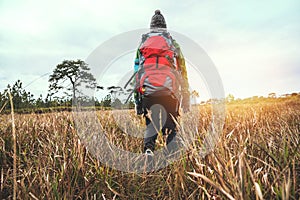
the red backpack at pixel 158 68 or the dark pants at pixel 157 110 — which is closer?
the red backpack at pixel 158 68

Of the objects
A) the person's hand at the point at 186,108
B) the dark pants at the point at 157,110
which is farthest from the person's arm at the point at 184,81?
the dark pants at the point at 157,110

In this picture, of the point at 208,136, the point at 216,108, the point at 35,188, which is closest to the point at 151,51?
the point at 208,136

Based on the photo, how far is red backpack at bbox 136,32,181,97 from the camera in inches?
110

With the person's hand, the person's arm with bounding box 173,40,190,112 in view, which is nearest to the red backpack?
the person's arm with bounding box 173,40,190,112

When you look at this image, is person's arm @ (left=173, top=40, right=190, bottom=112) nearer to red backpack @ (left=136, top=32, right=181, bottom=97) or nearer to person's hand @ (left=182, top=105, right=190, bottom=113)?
person's hand @ (left=182, top=105, right=190, bottom=113)

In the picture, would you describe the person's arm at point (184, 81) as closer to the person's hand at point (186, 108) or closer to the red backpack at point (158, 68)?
the person's hand at point (186, 108)

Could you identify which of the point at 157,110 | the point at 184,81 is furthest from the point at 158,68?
the point at 157,110

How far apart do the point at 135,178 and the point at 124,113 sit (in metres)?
2.68

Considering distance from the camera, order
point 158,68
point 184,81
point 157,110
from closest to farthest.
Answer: point 158,68 → point 184,81 → point 157,110

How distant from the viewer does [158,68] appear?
2787 mm

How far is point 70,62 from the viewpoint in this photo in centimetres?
3900

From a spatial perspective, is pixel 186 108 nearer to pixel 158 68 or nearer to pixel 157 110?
Result: pixel 157 110

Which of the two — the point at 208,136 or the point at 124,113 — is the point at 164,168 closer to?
the point at 208,136

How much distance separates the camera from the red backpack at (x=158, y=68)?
279 centimetres
